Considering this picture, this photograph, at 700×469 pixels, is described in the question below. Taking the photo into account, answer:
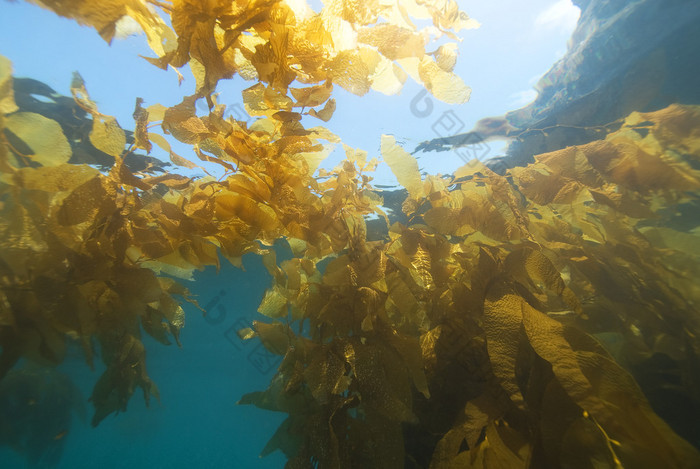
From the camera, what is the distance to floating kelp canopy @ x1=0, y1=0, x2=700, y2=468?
0.80 metres

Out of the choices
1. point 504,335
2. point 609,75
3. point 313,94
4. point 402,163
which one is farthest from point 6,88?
point 609,75

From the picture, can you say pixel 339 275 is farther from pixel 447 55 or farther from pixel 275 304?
pixel 447 55

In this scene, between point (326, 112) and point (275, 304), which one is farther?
point (275, 304)

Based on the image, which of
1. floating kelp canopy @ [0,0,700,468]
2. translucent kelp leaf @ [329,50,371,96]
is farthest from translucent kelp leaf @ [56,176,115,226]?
translucent kelp leaf @ [329,50,371,96]

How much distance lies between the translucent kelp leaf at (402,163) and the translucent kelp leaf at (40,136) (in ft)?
3.95

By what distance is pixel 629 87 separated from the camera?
493 centimetres

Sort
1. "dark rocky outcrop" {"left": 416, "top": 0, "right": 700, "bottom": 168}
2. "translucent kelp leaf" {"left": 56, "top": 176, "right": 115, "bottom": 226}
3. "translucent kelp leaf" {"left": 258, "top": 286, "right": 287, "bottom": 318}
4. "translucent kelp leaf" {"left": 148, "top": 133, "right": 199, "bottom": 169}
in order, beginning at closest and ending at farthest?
"translucent kelp leaf" {"left": 56, "top": 176, "right": 115, "bottom": 226} < "translucent kelp leaf" {"left": 148, "top": 133, "right": 199, "bottom": 169} < "translucent kelp leaf" {"left": 258, "top": 286, "right": 287, "bottom": 318} < "dark rocky outcrop" {"left": 416, "top": 0, "right": 700, "bottom": 168}

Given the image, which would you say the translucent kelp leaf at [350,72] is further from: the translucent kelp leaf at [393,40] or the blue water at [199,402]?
the blue water at [199,402]

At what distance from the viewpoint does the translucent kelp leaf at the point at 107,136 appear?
3.23 ft

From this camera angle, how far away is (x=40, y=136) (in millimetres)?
1006

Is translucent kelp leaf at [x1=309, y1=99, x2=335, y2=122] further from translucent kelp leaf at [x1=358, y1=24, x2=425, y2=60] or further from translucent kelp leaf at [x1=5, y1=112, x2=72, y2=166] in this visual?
translucent kelp leaf at [x1=5, y1=112, x2=72, y2=166]

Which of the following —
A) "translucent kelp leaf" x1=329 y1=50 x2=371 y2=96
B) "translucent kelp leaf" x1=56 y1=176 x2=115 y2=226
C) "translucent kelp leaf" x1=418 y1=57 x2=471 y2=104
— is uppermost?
"translucent kelp leaf" x1=56 y1=176 x2=115 y2=226

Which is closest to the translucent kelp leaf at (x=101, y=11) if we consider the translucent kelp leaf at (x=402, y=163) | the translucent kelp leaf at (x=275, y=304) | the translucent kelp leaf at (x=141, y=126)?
the translucent kelp leaf at (x=141, y=126)

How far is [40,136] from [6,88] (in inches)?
6.8
